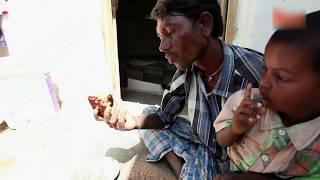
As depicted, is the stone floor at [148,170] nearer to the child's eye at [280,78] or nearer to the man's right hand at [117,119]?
the man's right hand at [117,119]

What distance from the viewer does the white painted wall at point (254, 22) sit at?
1.89m

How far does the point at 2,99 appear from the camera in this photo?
195 cm

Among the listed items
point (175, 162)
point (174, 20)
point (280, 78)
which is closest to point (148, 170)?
point (175, 162)

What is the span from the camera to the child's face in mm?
851

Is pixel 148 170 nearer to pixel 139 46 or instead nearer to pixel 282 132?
pixel 282 132

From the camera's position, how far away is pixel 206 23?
118cm

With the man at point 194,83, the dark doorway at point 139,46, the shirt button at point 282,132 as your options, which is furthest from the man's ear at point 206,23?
the dark doorway at point 139,46

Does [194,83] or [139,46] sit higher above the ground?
[194,83]

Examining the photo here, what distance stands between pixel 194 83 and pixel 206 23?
251 millimetres

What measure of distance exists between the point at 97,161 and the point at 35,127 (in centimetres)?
65

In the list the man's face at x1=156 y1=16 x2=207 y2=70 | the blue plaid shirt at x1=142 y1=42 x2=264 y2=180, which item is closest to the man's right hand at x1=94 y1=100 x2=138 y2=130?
the blue plaid shirt at x1=142 y1=42 x2=264 y2=180

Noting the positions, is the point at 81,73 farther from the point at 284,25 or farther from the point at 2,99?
the point at 284,25

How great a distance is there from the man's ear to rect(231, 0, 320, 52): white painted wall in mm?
807

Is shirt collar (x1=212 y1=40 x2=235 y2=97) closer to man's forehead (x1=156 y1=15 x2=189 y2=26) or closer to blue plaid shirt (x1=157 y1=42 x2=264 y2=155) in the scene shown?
blue plaid shirt (x1=157 y1=42 x2=264 y2=155)
